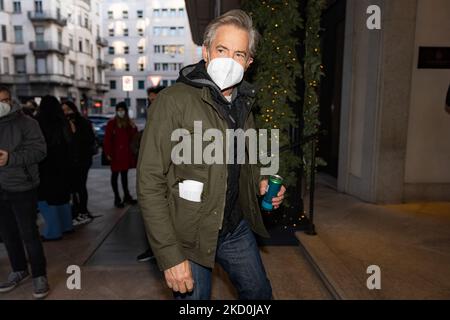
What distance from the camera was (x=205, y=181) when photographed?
6.23ft

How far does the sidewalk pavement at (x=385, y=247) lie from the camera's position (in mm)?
3348

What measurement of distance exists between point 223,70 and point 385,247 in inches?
129

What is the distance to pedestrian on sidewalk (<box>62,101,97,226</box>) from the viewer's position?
5.75 m

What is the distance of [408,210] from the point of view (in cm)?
576

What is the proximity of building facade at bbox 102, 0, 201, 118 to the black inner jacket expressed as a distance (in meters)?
59.6

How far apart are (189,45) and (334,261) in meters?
60.4

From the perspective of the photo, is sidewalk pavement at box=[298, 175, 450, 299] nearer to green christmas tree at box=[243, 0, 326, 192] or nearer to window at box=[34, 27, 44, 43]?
green christmas tree at box=[243, 0, 326, 192]

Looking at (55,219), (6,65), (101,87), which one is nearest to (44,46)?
(6,65)

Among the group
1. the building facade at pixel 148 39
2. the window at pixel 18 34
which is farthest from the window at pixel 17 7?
the building facade at pixel 148 39

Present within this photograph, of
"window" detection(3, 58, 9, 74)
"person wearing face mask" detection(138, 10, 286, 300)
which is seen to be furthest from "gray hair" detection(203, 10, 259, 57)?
"window" detection(3, 58, 9, 74)

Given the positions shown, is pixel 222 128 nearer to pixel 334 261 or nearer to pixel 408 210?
pixel 334 261

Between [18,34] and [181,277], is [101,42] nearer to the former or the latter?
[18,34]
